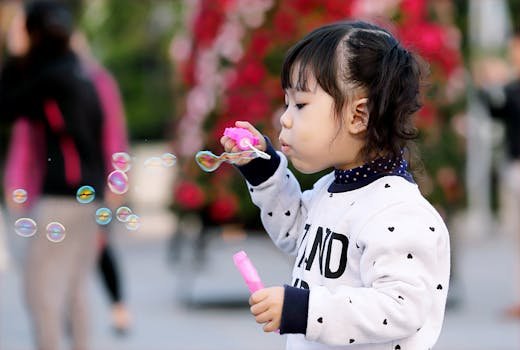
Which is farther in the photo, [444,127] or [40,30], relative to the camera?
[444,127]

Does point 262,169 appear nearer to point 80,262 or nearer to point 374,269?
point 374,269

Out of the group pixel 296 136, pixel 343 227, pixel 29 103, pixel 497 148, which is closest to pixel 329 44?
pixel 296 136

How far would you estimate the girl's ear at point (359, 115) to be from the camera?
265 cm

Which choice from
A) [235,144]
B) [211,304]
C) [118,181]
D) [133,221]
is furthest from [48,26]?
[211,304]

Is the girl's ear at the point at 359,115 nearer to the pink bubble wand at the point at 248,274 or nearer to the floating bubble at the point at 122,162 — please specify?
the pink bubble wand at the point at 248,274

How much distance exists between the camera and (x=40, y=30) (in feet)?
17.7

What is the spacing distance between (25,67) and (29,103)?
0.20 meters

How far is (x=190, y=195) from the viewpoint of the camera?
7.96 metres

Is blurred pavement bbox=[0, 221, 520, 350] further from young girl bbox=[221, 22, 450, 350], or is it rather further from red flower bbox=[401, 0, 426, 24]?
young girl bbox=[221, 22, 450, 350]

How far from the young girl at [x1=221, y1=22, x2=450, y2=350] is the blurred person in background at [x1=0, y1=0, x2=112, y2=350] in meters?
2.64

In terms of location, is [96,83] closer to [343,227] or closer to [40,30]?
[40,30]

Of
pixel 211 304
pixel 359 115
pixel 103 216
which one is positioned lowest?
pixel 211 304

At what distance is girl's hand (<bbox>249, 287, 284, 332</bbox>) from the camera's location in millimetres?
2463

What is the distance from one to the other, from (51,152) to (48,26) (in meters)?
0.56
